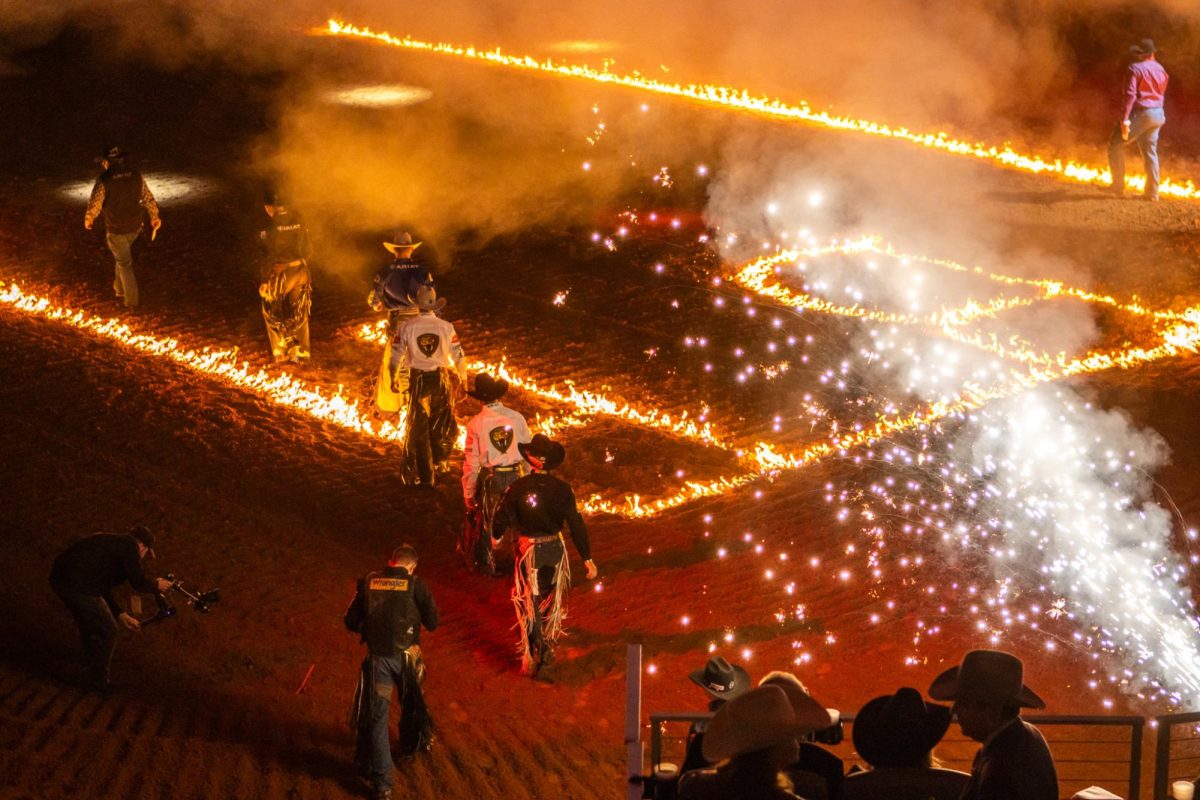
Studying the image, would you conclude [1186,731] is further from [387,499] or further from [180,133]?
[180,133]

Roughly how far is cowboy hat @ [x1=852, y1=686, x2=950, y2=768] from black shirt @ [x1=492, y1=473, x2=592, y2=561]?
3.22 m

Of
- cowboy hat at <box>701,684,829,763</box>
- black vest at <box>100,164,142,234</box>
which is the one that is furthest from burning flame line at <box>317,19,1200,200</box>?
cowboy hat at <box>701,684,829,763</box>

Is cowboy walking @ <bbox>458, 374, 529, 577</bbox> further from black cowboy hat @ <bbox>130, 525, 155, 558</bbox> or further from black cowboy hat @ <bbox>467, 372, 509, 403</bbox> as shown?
black cowboy hat @ <bbox>130, 525, 155, 558</bbox>

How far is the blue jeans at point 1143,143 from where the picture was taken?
→ 546 inches

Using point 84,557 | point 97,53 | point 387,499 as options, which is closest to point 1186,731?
point 387,499

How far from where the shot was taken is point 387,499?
9.88 metres

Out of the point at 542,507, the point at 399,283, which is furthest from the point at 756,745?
the point at 399,283

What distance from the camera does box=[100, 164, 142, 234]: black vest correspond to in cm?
1248

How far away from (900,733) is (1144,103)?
11311mm

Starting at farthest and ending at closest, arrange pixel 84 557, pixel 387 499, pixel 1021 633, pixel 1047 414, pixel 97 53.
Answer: pixel 97 53 → pixel 1047 414 → pixel 387 499 → pixel 1021 633 → pixel 84 557

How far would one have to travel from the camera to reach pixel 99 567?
24.3ft

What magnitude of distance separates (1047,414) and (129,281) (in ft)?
29.1

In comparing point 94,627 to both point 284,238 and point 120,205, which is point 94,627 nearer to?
point 284,238

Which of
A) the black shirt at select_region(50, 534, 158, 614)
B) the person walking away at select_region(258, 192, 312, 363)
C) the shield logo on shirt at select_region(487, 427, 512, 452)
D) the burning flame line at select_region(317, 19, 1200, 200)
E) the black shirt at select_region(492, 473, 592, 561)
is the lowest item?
the black shirt at select_region(50, 534, 158, 614)
